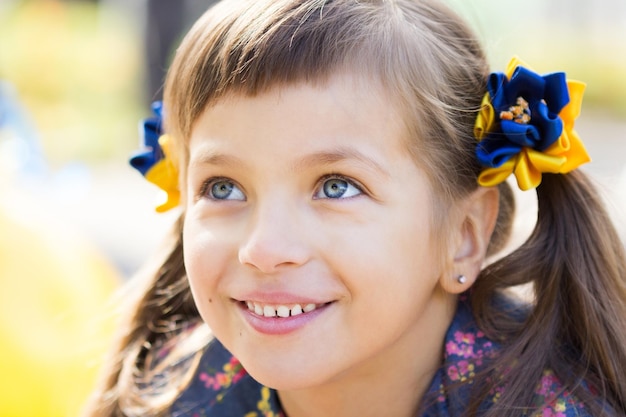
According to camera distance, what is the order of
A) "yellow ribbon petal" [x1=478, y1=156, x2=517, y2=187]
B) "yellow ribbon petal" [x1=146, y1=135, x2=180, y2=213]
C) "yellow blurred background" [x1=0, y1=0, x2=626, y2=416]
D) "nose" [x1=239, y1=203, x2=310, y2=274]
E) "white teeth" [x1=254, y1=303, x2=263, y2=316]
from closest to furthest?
"nose" [x1=239, y1=203, x2=310, y2=274], "white teeth" [x1=254, y1=303, x2=263, y2=316], "yellow ribbon petal" [x1=478, y1=156, x2=517, y2=187], "yellow ribbon petal" [x1=146, y1=135, x2=180, y2=213], "yellow blurred background" [x1=0, y1=0, x2=626, y2=416]

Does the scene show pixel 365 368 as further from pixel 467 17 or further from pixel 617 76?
pixel 617 76

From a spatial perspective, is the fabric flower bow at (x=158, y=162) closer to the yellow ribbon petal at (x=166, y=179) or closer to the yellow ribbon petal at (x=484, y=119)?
the yellow ribbon petal at (x=166, y=179)

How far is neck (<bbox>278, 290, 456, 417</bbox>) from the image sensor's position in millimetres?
1763

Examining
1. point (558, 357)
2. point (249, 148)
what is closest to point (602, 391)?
point (558, 357)

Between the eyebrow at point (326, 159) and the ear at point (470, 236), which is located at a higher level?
the eyebrow at point (326, 159)

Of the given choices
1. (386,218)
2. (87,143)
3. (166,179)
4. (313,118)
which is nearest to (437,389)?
(386,218)

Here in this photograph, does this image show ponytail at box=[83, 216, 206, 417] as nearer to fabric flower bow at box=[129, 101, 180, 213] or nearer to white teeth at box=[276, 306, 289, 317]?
fabric flower bow at box=[129, 101, 180, 213]

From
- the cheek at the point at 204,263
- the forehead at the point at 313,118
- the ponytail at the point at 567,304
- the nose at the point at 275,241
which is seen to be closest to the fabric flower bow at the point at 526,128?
the ponytail at the point at 567,304

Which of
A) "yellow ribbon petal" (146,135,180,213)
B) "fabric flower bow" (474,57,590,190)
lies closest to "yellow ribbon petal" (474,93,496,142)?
"fabric flower bow" (474,57,590,190)

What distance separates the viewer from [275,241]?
1453mm

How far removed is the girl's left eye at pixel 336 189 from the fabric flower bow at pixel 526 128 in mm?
290

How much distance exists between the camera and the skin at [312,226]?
1.48m

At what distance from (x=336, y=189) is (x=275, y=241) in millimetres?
154

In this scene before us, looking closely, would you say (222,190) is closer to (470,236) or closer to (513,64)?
(470,236)
